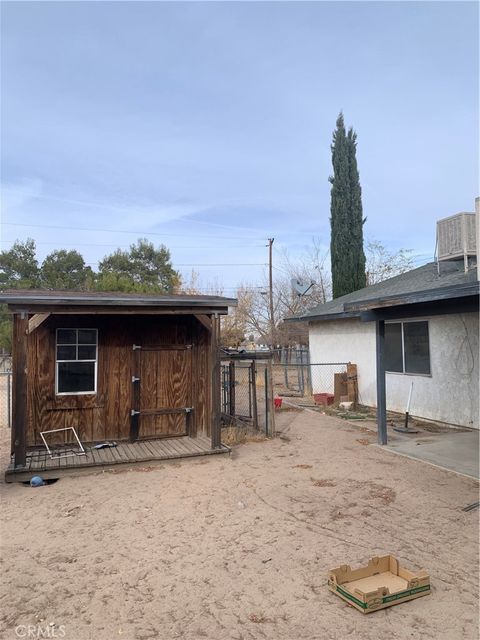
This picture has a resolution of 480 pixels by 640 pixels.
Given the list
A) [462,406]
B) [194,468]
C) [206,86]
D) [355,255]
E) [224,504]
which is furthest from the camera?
[355,255]

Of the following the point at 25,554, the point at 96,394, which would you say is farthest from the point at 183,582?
the point at 96,394

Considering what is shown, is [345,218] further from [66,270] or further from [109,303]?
[66,270]

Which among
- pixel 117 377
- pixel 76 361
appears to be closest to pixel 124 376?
pixel 117 377

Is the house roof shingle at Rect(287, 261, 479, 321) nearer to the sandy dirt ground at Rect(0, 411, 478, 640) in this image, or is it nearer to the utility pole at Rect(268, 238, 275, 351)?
the sandy dirt ground at Rect(0, 411, 478, 640)

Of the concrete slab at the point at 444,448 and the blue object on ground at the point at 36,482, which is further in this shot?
the concrete slab at the point at 444,448

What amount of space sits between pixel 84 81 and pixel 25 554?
428 inches

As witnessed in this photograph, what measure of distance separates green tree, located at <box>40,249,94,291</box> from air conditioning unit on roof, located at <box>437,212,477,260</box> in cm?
2855

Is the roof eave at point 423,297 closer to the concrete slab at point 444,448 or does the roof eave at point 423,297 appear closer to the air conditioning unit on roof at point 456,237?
the air conditioning unit on roof at point 456,237

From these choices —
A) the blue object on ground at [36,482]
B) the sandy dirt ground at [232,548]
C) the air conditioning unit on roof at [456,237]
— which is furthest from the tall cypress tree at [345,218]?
the blue object on ground at [36,482]

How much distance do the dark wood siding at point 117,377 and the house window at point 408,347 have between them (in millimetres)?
5492

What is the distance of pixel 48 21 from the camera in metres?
8.81

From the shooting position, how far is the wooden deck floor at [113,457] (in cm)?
643

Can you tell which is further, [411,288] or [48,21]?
[411,288]

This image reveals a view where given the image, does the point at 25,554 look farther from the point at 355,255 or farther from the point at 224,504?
the point at 355,255
